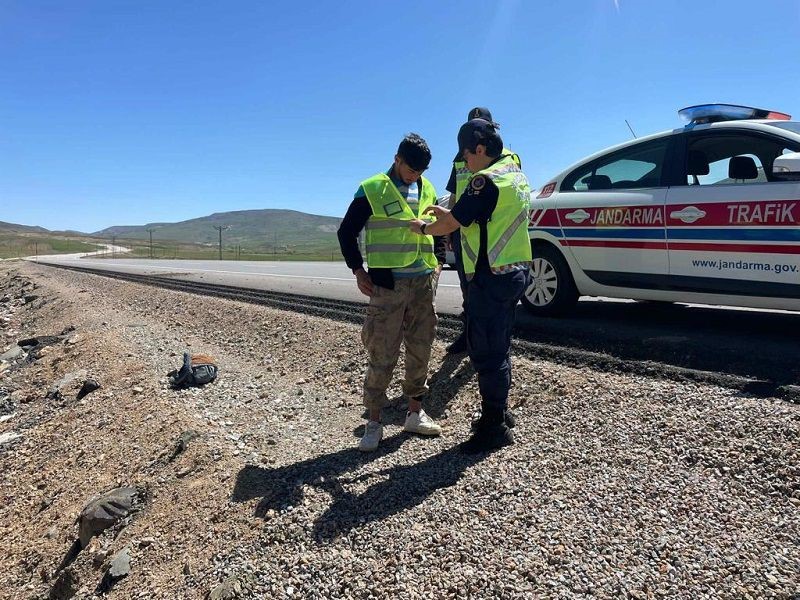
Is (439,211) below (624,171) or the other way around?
below

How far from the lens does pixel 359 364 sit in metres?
6.08

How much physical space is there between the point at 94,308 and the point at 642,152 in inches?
506

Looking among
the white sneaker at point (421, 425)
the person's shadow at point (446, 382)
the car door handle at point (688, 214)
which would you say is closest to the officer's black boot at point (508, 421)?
the white sneaker at point (421, 425)

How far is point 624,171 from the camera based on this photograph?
5754 mm

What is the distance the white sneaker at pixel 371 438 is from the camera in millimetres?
3961

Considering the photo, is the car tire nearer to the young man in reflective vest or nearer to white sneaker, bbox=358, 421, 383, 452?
the young man in reflective vest

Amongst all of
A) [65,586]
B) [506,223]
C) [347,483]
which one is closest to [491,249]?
[506,223]

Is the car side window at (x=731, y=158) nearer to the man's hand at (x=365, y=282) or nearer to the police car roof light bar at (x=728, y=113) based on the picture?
the police car roof light bar at (x=728, y=113)

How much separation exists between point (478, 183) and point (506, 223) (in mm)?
297

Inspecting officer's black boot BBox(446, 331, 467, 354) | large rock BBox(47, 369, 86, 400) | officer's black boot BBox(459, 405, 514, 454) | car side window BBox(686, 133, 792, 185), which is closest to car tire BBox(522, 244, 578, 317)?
officer's black boot BBox(446, 331, 467, 354)

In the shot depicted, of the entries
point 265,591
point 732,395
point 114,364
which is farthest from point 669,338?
point 114,364

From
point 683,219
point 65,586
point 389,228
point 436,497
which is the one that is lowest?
point 65,586

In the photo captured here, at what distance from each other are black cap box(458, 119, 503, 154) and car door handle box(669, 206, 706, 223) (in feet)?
8.01

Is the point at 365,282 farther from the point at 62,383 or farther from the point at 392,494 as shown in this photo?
the point at 62,383
